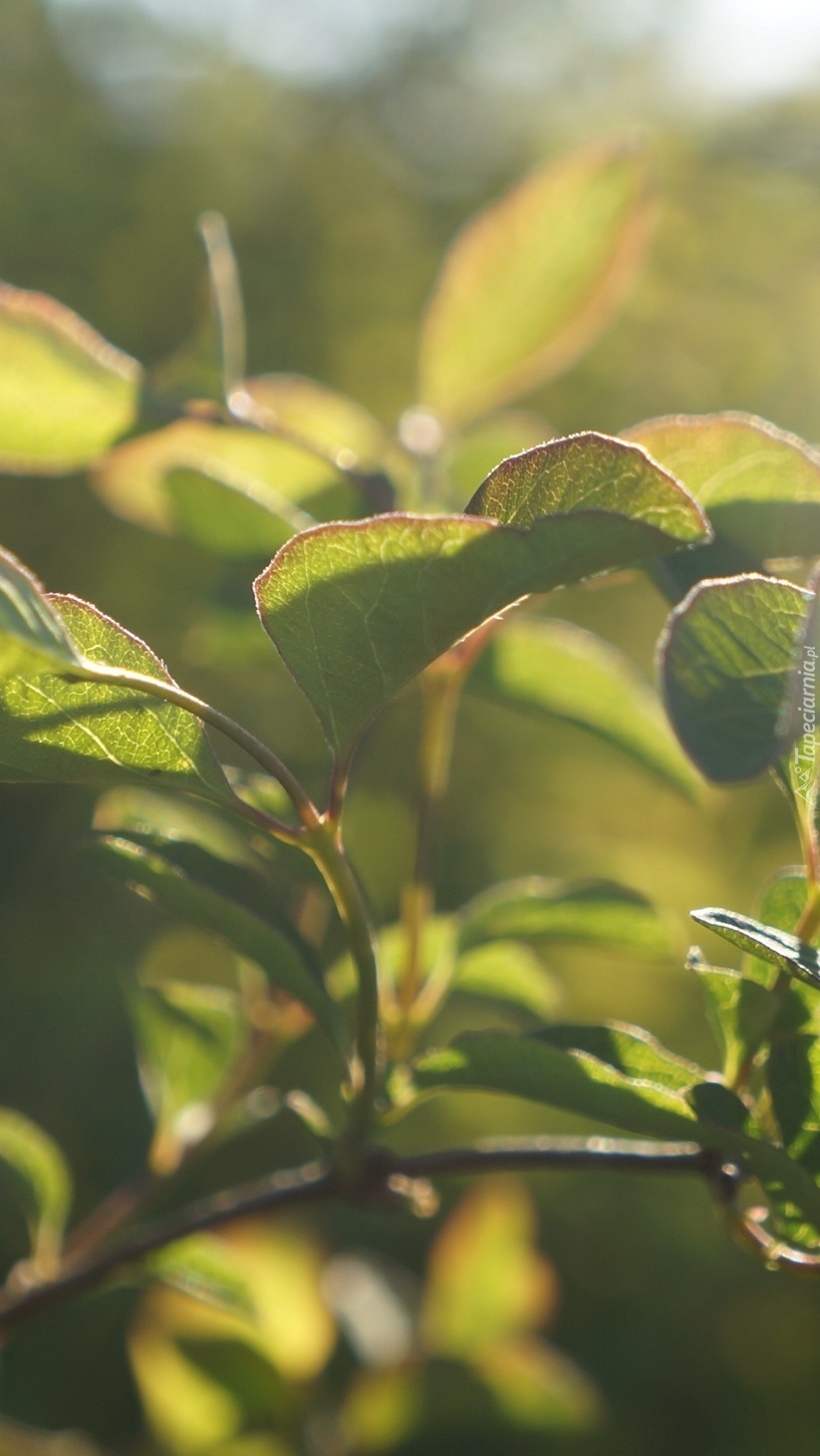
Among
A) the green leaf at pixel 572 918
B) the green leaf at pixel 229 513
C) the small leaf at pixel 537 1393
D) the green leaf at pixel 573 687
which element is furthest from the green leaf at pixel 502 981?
the small leaf at pixel 537 1393

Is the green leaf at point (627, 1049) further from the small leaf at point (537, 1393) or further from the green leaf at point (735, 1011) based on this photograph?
the small leaf at point (537, 1393)

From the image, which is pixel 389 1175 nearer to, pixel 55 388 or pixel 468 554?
pixel 468 554

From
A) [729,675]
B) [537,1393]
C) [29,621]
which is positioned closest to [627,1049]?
[729,675]

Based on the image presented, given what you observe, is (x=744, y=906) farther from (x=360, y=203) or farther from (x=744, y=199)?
(x=360, y=203)

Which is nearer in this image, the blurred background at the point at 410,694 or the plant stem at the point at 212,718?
the plant stem at the point at 212,718

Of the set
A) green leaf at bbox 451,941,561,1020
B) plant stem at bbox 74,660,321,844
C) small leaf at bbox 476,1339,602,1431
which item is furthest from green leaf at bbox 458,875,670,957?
small leaf at bbox 476,1339,602,1431

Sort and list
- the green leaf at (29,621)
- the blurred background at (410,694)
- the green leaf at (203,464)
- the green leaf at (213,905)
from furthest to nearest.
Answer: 1. the blurred background at (410,694)
2. the green leaf at (203,464)
3. the green leaf at (213,905)
4. the green leaf at (29,621)

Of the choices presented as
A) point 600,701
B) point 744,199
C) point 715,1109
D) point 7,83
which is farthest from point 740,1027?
point 7,83

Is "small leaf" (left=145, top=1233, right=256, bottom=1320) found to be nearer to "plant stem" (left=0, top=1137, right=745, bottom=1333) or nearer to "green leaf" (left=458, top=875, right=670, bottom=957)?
"plant stem" (left=0, top=1137, right=745, bottom=1333)
